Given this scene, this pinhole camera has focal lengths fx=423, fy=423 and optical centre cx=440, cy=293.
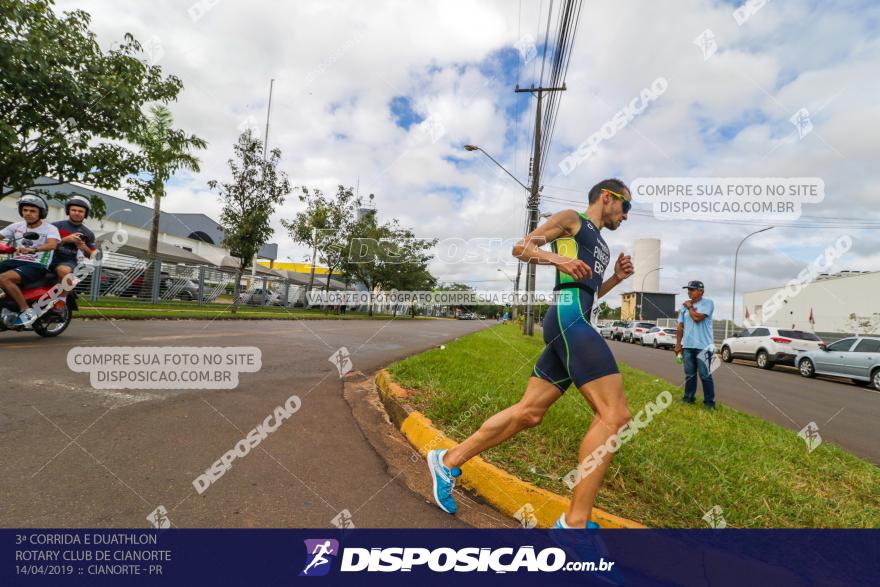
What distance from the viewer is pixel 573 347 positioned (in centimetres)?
214

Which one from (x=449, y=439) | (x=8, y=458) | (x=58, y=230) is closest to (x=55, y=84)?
(x=58, y=230)

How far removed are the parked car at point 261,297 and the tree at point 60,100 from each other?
17470 millimetres

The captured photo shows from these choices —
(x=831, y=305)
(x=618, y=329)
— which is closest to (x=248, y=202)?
(x=618, y=329)

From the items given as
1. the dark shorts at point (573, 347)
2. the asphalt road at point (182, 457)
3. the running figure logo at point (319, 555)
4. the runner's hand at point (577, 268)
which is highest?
the runner's hand at point (577, 268)

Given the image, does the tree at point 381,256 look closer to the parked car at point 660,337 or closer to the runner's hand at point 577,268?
the parked car at point 660,337

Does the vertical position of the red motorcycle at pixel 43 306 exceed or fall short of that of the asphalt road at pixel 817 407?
it exceeds it

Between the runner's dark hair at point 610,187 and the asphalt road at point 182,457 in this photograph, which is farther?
the runner's dark hair at point 610,187

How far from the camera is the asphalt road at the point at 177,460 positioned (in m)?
2.06

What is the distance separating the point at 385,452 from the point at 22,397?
308 centimetres

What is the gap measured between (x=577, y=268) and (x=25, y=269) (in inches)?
292

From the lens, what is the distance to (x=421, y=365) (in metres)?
6.32

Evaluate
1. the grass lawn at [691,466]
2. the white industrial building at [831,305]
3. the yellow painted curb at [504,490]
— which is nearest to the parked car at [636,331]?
the white industrial building at [831,305]

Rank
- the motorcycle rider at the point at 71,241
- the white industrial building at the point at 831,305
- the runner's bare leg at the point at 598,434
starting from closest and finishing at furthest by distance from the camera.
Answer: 1. the runner's bare leg at the point at 598,434
2. the motorcycle rider at the point at 71,241
3. the white industrial building at the point at 831,305

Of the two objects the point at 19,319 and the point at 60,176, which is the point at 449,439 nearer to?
the point at 19,319
